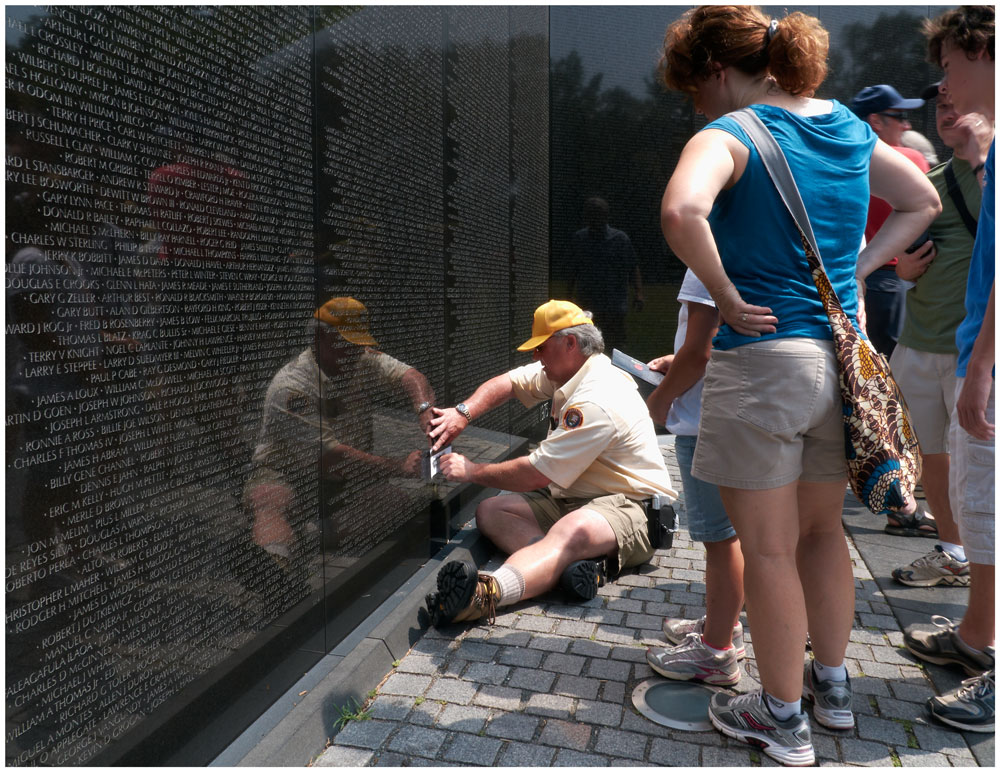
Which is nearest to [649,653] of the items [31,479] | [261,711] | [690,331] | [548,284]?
[690,331]

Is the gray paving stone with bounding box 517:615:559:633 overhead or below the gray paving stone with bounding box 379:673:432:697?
below

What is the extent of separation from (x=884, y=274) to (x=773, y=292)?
367cm

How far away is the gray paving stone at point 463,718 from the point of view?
2.77 metres

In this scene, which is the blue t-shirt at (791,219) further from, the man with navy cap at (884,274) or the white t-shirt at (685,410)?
the man with navy cap at (884,274)

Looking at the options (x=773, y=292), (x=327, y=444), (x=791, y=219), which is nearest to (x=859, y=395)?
(x=773, y=292)

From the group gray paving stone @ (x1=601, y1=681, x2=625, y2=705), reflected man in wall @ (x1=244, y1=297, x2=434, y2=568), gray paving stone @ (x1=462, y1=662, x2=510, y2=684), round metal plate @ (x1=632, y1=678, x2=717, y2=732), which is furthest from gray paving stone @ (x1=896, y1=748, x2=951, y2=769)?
reflected man in wall @ (x1=244, y1=297, x2=434, y2=568)

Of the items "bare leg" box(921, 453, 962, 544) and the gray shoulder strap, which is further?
"bare leg" box(921, 453, 962, 544)

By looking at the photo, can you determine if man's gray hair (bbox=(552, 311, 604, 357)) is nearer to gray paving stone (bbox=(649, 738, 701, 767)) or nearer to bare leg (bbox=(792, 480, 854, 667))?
bare leg (bbox=(792, 480, 854, 667))

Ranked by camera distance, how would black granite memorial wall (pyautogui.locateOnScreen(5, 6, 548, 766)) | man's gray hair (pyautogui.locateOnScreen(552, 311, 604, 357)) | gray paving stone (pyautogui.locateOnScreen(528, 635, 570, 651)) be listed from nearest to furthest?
1. black granite memorial wall (pyautogui.locateOnScreen(5, 6, 548, 766))
2. gray paving stone (pyautogui.locateOnScreen(528, 635, 570, 651))
3. man's gray hair (pyautogui.locateOnScreen(552, 311, 604, 357))

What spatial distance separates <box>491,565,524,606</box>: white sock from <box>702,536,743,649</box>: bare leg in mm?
946

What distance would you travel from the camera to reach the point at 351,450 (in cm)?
328

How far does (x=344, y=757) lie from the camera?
8.51ft

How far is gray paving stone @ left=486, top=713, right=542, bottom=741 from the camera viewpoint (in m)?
2.72

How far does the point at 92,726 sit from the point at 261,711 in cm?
81
